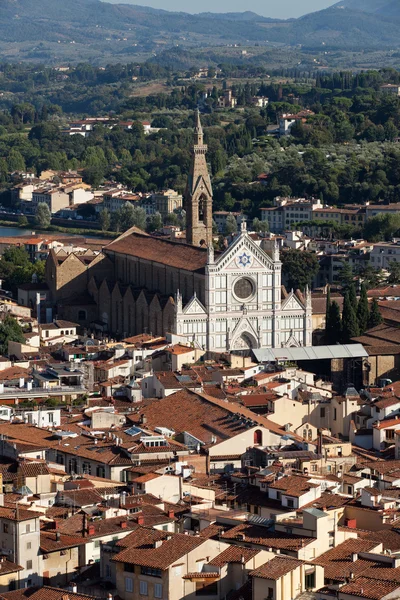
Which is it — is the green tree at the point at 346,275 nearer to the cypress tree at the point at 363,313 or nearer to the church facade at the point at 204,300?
the church facade at the point at 204,300

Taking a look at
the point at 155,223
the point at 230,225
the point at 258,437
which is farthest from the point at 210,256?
the point at 155,223

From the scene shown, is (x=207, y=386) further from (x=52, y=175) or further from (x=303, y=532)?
(x=52, y=175)

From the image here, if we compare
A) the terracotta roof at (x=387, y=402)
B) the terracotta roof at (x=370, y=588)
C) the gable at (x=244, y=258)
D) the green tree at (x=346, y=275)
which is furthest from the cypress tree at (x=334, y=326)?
the terracotta roof at (x=370, y=588)

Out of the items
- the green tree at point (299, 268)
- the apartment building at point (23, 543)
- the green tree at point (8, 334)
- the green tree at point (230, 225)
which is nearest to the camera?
the apartment building at point (23, 543)

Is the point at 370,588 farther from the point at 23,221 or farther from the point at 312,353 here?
the point at 23,221

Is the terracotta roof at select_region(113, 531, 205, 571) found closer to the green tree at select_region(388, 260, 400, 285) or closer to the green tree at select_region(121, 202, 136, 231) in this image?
the green tree at select_region(388, 260, 400, 285)
